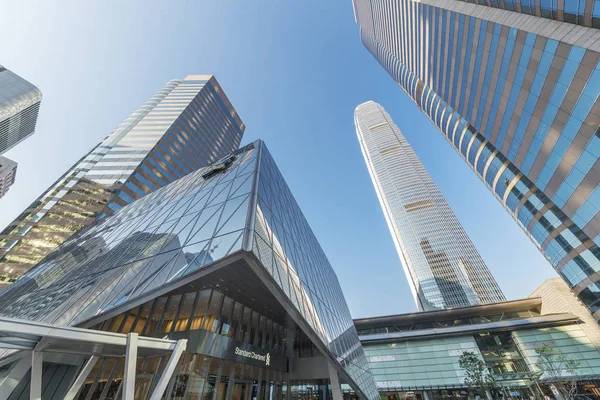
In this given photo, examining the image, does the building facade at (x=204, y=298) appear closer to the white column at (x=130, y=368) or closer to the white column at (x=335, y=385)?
the white column at (x=335, y=385)

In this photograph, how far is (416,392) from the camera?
4256cm

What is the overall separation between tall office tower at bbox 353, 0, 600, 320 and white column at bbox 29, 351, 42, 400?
123ft

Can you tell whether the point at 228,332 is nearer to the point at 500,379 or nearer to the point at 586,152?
the point at 586,152

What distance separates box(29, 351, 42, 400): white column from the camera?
17.8ft

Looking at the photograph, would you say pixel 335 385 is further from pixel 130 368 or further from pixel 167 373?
pixel 130 368

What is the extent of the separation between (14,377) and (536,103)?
4584cm

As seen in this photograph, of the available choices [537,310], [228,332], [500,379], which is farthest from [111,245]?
[537,310]

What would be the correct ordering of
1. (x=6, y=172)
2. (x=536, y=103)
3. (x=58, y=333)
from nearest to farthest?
(x=58, y=333) < (x=536, y=103) < (x=6, y=172)

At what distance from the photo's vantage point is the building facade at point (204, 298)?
1020 cm

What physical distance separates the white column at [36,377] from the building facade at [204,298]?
3.66 metres

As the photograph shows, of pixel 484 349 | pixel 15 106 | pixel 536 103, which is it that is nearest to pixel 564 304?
pixel 484 349

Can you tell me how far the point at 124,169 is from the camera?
52.4m

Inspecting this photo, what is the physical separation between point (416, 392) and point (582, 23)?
171ft

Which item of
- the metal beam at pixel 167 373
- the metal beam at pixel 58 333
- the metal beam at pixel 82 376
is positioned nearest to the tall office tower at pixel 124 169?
the metal beam at pixel 82 376
